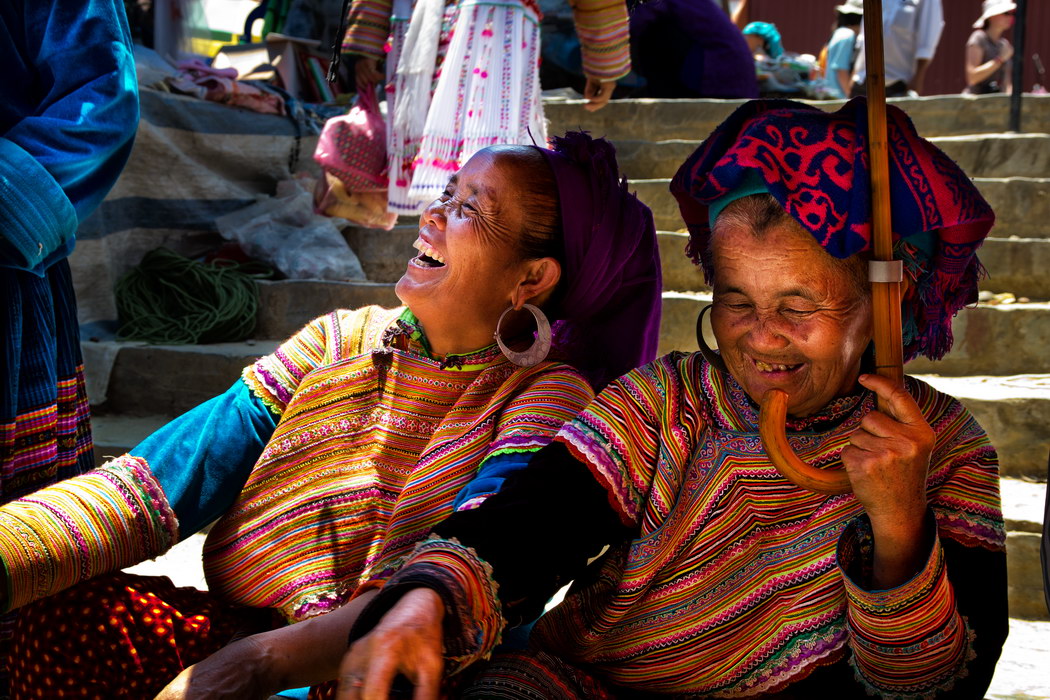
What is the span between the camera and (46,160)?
1965 millimetres

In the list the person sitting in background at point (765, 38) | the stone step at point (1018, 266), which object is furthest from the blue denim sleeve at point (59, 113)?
the person sitting in background at point (765, 38)

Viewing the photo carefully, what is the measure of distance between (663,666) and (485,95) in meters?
2.17

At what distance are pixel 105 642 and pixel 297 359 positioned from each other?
599 millimetres

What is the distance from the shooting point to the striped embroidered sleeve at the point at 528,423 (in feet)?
5.24

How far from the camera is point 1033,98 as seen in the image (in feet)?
19.5

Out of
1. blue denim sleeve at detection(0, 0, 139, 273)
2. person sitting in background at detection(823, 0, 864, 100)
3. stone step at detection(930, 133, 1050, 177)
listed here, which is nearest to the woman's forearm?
blue denim sleeve at detection(0, 0, 139, 273)

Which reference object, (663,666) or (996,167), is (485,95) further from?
(996,167)

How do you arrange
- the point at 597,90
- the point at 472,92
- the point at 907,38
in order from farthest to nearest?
the point at 907,38 < the point at 597,90 < the point at 472,92

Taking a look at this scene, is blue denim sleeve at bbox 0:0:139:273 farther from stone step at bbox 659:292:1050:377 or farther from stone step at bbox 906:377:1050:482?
stone step at bbox 906:377:1050:482

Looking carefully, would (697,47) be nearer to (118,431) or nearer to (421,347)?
(118,431)

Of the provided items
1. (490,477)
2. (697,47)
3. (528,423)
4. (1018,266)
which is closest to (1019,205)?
(1018,266)

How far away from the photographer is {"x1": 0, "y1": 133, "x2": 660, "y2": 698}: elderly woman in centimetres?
172

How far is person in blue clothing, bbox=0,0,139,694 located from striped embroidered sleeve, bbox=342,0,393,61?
1485 mm

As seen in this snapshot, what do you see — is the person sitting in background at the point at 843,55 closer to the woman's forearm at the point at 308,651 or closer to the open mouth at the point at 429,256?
the open mouth at the point at 429,256
